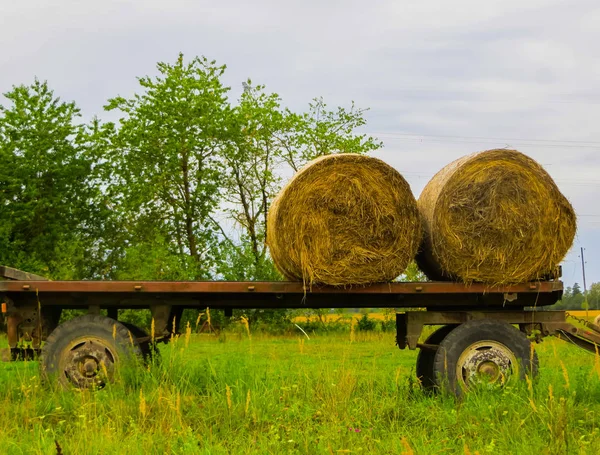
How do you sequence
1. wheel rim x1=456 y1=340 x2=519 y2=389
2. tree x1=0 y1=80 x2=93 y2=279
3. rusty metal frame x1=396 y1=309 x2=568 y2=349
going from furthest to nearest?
tree x1=0 y1=80 x2=93 y2=279, rusty metal frame x1=396 y1=309 x2=568 y2=349, wheel rim x1=456 y1=340 x2=519 y2=389

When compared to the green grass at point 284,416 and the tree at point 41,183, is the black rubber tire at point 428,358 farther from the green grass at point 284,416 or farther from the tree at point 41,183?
the tree at point 41,183

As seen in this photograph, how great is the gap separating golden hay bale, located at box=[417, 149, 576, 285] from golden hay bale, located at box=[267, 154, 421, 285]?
344 millimetres

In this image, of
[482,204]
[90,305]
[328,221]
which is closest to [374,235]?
[328,221]

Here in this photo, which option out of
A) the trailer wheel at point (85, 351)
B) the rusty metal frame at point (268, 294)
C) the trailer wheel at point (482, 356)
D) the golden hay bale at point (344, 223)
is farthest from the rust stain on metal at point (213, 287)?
the trailer wheel at point (482, 356)

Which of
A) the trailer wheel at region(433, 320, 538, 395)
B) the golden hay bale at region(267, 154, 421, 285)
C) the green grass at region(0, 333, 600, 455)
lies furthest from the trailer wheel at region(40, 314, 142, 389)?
the trailer wheel at region(433, 320, 538, 395)

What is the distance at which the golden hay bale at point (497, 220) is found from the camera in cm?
753

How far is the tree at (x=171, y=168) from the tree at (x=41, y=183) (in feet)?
5.79

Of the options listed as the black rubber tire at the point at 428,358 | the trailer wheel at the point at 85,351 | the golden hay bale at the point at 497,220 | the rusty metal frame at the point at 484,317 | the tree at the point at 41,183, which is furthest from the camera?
the tree at the point at 41,183

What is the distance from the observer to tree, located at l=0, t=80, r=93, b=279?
3078cm

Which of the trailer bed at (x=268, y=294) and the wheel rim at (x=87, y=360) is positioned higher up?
the trailer bed at (x=268, y=294)

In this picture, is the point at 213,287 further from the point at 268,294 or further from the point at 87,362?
the point at 87,362

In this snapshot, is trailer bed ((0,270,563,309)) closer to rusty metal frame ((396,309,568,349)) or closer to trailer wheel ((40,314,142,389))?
rusty metal frame ((396,309,568,349))

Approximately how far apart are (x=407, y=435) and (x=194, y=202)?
97.0ft

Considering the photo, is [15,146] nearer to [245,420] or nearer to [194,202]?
[194,202]
